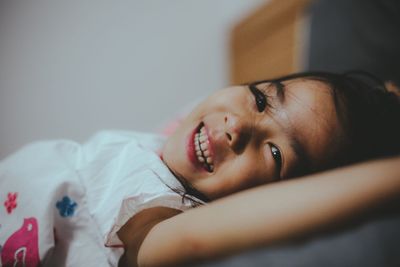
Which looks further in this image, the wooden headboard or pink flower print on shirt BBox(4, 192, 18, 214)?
the wooden headboard

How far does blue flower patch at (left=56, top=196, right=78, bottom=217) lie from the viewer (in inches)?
23.3

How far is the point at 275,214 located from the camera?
1.29 feet

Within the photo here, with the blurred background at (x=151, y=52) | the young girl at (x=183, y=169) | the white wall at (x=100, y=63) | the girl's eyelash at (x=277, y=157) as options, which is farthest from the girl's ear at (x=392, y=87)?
the white wall at (x=100, y=63)

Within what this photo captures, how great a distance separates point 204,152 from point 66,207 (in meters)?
0.29

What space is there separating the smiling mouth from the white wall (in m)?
0.88

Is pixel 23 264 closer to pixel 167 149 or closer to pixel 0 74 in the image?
pixel 167 149

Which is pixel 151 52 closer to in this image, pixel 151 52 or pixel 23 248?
pixel 151 52

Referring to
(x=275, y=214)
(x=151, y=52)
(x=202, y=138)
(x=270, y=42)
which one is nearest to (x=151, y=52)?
(x=151, y=52)

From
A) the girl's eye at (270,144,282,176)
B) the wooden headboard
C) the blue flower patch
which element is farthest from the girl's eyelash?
the wooden headboard

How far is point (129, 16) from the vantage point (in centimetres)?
140

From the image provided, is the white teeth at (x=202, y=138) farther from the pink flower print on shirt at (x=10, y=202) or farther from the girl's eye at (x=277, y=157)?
the pink flower print on shirt at (x=10, y=202)

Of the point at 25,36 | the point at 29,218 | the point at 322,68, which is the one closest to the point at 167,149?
the point at 29,218

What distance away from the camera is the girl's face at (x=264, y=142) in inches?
22.3

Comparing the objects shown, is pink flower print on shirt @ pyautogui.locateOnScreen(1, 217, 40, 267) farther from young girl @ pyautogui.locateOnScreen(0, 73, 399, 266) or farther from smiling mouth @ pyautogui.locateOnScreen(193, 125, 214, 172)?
smiling mouth @ pyautogui.locateOnScreen(193, 125, 214, 172)
